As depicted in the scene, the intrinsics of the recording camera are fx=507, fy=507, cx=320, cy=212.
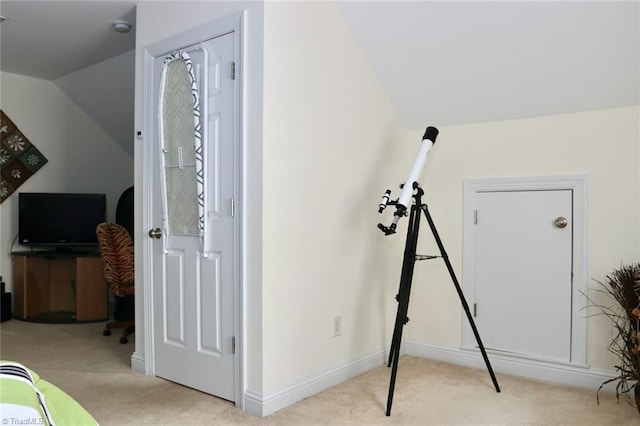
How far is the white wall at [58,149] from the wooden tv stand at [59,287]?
0.25 meters

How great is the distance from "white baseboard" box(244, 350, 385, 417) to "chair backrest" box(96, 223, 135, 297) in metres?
1.87

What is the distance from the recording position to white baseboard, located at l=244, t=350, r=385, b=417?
244 cm

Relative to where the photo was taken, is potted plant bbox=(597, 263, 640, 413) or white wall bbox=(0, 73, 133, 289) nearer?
potted plant bbox=(597, 263, 640, 413)

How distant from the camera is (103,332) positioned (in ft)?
13.7

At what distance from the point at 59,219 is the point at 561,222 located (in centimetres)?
430

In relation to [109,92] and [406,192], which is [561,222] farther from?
[109,92]

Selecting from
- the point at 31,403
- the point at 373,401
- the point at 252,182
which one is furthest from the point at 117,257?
the point at 31,403

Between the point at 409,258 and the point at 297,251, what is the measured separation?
0.58m

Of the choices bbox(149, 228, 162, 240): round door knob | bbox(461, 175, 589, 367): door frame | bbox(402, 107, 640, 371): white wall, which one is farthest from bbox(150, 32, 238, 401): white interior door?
bbox(461, 175, 589, 367): door frame

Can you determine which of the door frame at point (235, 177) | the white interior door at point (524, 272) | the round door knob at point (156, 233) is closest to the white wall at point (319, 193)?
the door frame at point (235, 177)

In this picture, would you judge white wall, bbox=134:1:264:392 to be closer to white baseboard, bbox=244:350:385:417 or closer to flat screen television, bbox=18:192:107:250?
white baseboard, bbox=244:350:385:417

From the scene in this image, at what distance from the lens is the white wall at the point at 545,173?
2.75 metres

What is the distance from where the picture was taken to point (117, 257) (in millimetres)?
3910

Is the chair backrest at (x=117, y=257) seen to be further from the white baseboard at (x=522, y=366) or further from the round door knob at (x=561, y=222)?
the round door knob at (x=561, y=222)
